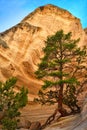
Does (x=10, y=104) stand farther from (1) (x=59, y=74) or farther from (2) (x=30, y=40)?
(2) (x=30, y=40)

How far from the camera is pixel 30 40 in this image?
229ft

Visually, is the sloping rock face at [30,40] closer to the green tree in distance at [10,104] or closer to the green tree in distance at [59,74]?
the green tree in distance at [59,74]

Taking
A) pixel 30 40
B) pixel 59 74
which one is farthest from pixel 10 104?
pixel 30 40

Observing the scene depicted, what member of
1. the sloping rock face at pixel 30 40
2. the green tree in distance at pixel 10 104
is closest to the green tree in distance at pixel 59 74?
the green tree in distance at pixel 10 104

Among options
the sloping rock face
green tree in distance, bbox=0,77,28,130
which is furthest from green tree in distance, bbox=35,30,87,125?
the sloping rock face

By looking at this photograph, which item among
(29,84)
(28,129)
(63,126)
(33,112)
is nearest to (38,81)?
(29,84)

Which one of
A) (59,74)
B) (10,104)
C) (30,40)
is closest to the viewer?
(10,104)

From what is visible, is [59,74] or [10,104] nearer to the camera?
[10,104]

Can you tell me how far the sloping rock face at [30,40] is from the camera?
60.8 metres

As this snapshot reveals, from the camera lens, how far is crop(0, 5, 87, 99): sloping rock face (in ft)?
199

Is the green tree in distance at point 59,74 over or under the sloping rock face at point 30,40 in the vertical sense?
under

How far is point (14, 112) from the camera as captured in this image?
34.8m

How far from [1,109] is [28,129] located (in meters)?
3.79

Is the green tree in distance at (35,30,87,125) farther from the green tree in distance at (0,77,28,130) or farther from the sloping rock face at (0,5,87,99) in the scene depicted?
the sloping rock face at (0,5,87,99)
